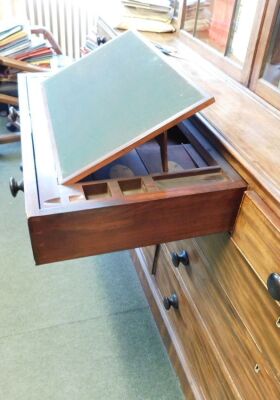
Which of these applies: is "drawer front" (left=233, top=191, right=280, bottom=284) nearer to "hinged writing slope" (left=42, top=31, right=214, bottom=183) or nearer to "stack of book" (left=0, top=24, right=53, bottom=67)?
"hinged writing slope" (left=42, top=31, right=214, bottom=183)

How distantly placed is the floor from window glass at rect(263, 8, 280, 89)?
0.94m

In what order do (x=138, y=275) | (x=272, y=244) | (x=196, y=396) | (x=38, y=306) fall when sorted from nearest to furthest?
(x=272, y=244), (x=196, y=396), (x=38, y=306), (x=138, y=275)

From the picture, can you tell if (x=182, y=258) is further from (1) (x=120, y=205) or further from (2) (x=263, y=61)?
(2) (x=263, y=61)

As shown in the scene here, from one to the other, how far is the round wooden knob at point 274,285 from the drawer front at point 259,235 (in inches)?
0.5

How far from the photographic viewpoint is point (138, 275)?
1521mm

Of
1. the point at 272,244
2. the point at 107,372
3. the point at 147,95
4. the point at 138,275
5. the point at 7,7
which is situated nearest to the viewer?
the point at 272,244

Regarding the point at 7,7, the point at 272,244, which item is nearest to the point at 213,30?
the point at 272,244

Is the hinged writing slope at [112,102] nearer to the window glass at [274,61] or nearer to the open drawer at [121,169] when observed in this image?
the open drawer at [121,169]

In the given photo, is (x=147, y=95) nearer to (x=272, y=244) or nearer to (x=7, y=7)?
(x=272, y=244)

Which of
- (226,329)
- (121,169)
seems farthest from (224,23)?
(226,329)

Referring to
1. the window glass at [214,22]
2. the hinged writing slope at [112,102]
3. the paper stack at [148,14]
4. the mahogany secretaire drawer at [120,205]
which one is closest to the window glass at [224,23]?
the window glass at [214,22]

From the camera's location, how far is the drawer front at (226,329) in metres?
0.71

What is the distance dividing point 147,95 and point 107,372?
91cm

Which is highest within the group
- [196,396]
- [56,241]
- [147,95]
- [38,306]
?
[147,95]
